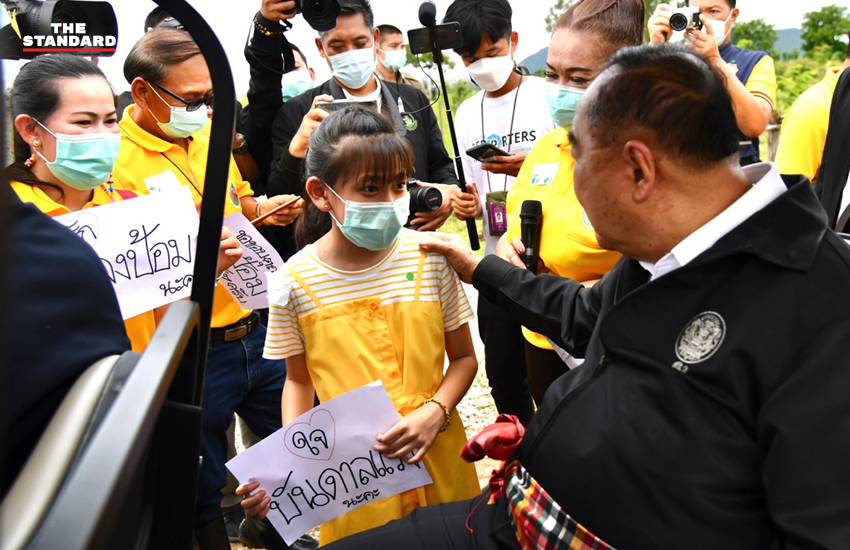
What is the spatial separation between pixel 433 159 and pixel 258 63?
1.03 m

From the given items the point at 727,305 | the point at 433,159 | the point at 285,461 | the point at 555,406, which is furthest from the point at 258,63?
the point at 727,305

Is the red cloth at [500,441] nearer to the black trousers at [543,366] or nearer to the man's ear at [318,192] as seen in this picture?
the black trousers at [543,366]

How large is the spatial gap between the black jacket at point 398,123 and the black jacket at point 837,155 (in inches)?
67.1

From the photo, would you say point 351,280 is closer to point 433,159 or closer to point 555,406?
point 555,406

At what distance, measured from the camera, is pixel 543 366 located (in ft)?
9.10

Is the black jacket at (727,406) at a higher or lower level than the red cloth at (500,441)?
higher

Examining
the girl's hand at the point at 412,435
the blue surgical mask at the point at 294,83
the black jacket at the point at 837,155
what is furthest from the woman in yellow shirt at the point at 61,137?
the black jacket at the point at 837,155

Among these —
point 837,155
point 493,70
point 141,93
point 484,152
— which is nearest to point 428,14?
point 493,70

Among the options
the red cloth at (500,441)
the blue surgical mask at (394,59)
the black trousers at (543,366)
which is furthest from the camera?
the blue surgical mask at (394,59)

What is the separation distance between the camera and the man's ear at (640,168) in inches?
58.7

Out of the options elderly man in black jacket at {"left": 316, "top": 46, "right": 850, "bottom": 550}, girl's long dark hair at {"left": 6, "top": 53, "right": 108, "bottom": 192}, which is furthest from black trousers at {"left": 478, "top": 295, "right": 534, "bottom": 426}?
girl's long dark hair at {"left": 6, "top": 53, "right": 108, "bottom": 192}

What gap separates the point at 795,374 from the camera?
1272 mm

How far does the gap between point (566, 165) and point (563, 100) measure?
27cm

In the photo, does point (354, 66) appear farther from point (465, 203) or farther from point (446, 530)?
point (446, 530)
